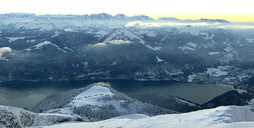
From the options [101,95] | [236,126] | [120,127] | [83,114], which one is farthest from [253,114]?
[101,95]

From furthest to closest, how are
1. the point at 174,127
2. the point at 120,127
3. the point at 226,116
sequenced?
the point at 120,127 → the point at 226,116 → the point at 174,127

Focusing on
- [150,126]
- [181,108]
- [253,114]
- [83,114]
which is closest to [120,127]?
[150,126]

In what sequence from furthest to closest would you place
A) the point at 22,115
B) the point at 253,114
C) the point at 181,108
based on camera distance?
1. the point at 181,108
2. the point at 22,115
3. the point at 253,114

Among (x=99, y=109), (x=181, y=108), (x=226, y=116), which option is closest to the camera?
(x=226, y=116)

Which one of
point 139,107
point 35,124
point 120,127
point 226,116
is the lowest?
point 139,107

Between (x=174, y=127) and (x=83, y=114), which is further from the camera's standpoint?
(x=83, y=114)

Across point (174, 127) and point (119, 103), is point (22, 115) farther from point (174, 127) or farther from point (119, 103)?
point (119, 103)

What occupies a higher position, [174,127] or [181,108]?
[174,127]

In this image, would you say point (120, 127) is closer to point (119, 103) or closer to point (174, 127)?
point (174, 127)

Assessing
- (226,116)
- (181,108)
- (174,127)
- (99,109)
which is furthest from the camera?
(181,108)
